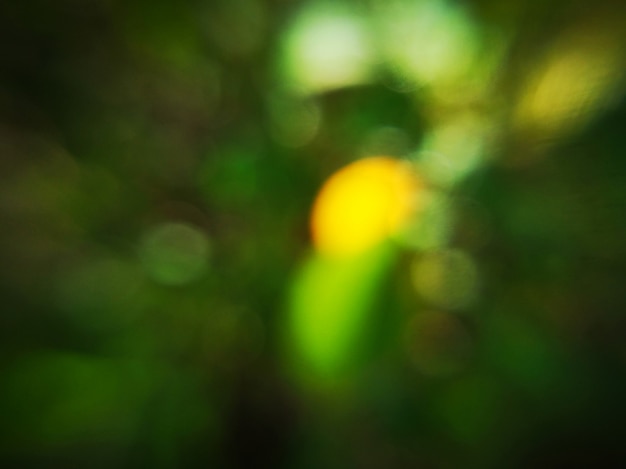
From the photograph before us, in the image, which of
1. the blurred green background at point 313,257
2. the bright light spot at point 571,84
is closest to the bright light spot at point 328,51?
the blurred green background at point 313,257

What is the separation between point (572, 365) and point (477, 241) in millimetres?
124

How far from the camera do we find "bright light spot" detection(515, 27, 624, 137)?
0.52m

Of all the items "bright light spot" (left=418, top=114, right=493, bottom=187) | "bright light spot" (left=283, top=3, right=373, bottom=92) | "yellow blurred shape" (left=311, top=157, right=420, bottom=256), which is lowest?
"yellow blurred shape" (left=311, top=157, right=420, bottom=256)

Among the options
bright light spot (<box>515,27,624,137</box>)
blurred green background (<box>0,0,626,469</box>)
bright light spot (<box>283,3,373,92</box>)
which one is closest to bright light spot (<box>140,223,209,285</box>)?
blurred green background (<box>0,0,626,469</box>)

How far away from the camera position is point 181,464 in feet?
1.81

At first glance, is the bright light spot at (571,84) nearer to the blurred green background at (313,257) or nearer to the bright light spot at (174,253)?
the blurred green background at (313,257)

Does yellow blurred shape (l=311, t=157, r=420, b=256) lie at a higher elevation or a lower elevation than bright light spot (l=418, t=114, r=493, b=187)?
lower

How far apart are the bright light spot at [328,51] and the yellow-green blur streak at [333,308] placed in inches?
5.3

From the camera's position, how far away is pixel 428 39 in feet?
1.80

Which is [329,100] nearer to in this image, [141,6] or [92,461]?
[141,6]

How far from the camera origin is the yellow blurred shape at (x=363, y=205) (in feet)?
1.75

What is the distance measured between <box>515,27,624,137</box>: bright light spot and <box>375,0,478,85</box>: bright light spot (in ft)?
0.18

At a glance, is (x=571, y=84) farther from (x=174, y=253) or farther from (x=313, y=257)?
(x=174, y=253)

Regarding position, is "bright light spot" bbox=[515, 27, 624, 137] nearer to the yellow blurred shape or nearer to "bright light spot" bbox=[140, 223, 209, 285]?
the yellow blurred shape
